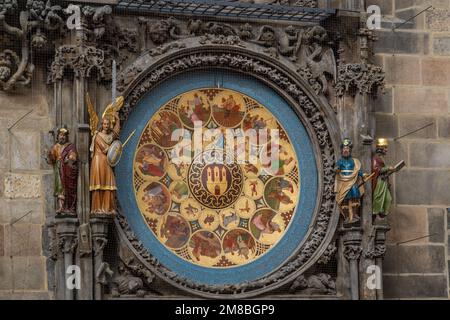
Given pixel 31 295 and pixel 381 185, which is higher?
pixel 381 185

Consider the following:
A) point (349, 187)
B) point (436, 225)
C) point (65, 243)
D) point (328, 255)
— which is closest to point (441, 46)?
point (436, 225)

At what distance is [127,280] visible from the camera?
56.0 feet

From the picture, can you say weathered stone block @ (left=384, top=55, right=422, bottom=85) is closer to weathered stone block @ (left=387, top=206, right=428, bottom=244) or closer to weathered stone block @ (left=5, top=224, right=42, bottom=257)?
weathered stone block @ (left=387, top=206, right=428, bottom=244)

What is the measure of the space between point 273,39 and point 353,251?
6.55 ft

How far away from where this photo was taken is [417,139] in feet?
60.8

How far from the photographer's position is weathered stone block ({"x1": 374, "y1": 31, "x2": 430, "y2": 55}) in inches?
731

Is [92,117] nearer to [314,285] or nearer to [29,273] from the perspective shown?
[29,273]

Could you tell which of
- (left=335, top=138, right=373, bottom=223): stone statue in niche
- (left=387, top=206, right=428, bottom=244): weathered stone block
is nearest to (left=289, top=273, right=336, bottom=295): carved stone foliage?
(left=335, top=138, right=373, bottom=223): stone statue in niche

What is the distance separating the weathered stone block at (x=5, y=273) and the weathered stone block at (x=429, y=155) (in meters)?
3.86

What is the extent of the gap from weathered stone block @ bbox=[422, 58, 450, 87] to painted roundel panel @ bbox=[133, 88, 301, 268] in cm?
164

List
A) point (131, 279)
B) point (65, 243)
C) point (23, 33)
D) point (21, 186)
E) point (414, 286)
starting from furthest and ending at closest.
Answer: point (414, 286) → point (21, 186) → point (23, 33) → point (131, 279) → point (65, 243)

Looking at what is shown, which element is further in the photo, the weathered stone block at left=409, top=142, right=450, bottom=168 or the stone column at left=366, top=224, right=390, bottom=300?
the weathered stone block at left=409, top=142, right=450, bottom=168

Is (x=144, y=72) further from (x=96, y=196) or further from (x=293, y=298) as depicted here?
(x=293, y=298)
